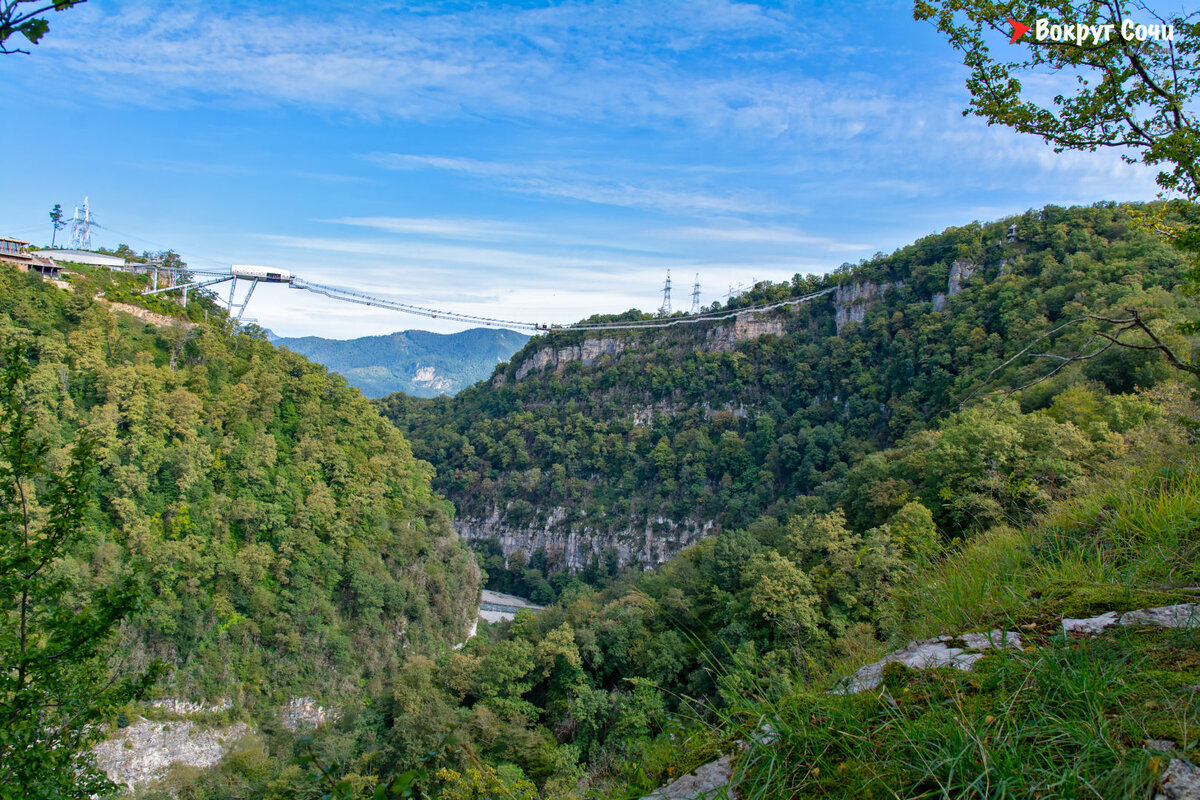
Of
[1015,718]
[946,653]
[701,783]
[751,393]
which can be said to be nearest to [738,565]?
[946,653]

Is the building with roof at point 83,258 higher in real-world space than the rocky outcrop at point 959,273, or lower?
lower

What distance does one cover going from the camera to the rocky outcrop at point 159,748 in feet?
74.7

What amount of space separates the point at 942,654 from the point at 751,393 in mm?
69589

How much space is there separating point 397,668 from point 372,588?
440cm

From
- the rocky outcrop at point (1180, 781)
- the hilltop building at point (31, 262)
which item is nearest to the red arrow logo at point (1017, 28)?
the rocky outcrop at point (1180, 781)

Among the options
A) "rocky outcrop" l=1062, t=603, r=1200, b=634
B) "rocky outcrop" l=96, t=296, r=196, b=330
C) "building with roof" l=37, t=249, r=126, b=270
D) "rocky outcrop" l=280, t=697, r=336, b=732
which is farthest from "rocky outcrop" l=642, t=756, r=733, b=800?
→ "building with roof" l=37, t=249, r=126, b=270

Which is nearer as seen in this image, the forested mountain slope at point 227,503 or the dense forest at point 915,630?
the dense forest at point 915,630

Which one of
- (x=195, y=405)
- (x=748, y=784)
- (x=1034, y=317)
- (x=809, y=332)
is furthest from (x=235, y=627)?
(x=809, y=332)

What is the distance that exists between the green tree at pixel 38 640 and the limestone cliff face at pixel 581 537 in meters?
56.2

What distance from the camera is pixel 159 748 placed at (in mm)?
24344

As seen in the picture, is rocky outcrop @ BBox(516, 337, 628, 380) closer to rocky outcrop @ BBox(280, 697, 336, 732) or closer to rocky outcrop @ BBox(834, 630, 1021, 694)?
rocky outcrop @ BBox(280, 697, 336, 732)

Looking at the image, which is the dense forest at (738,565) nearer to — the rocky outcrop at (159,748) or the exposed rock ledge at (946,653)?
the exposed rock ledge at (946,653)

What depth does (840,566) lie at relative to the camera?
16406 millimetres

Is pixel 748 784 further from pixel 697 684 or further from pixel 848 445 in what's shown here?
pixel 848 445
